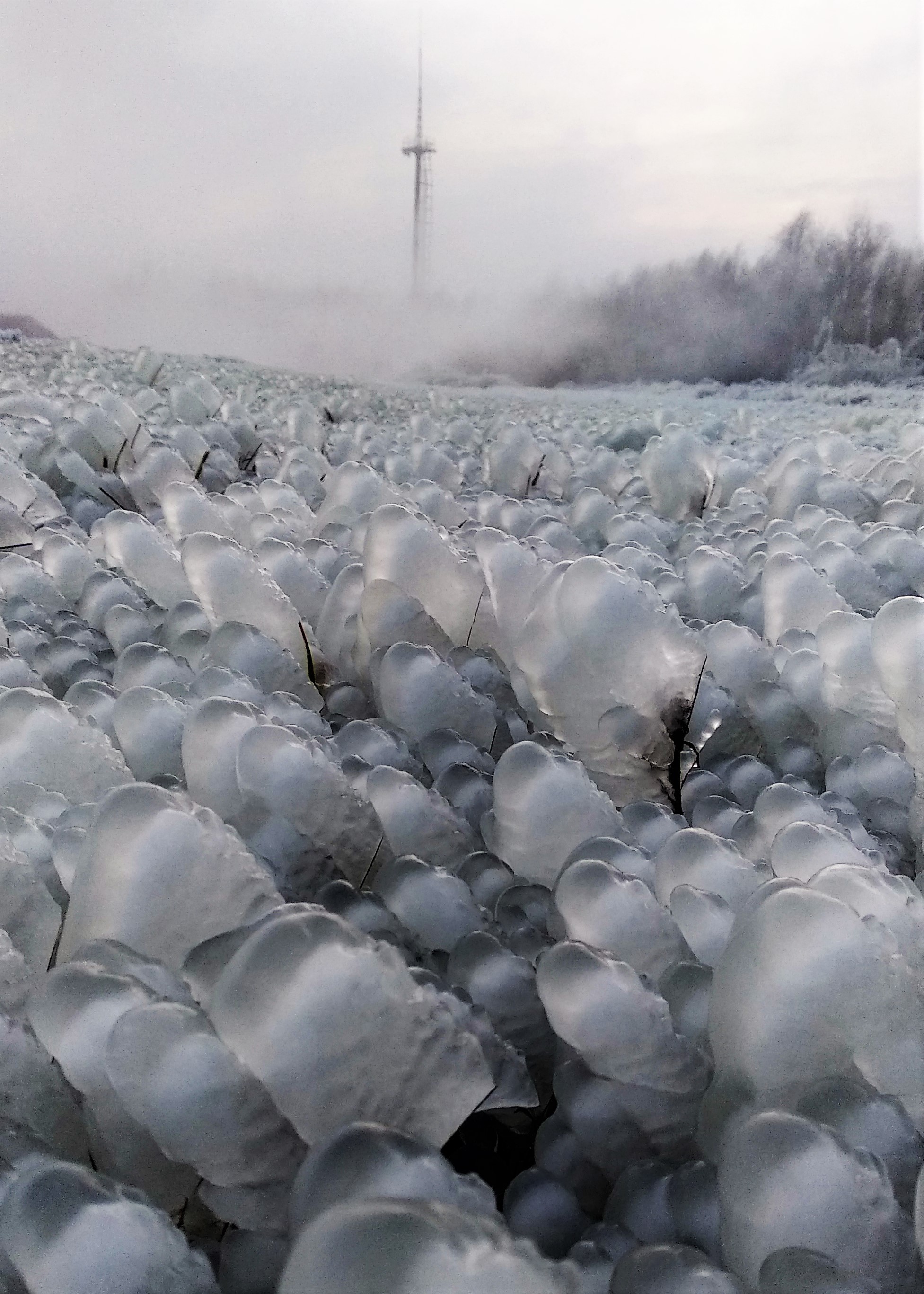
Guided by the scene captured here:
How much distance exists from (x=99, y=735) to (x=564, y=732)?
0.20 metres

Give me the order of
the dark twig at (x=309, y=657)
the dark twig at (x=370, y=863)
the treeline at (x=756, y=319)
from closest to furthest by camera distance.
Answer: the dark twig at (x=370, y=863), the dark twig at (x=309, y=657), the treeline at (x=756, y=319)

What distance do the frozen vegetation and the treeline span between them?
4.03 m

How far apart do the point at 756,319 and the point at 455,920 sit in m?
5.01

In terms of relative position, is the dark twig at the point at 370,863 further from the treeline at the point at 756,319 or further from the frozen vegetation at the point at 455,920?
the treeline at the point at 756,319

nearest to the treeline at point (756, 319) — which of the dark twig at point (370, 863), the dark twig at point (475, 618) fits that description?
the dark twig at point (475, 618)

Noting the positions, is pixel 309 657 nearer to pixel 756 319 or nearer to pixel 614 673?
pixel 614 673

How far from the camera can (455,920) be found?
1.06ft

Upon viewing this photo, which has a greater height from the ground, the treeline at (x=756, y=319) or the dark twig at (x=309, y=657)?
the treeline at (x=756, y=319)

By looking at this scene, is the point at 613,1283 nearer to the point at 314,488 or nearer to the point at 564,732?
the point at 564,732

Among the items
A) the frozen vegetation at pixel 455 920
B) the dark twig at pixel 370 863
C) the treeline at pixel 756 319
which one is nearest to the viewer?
the frozen vegetation at pixel 455 920

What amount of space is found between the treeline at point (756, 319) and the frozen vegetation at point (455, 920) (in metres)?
4.03

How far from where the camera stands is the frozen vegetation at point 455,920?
0.64ft

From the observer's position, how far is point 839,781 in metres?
0.46

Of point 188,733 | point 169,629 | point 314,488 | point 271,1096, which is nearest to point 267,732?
point 188,733
